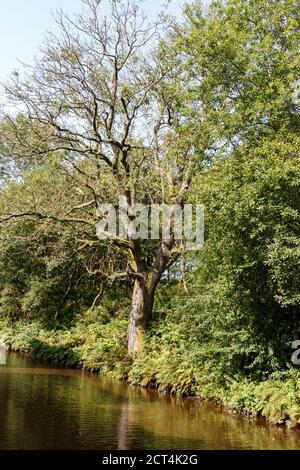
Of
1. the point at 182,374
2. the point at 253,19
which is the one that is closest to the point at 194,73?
the point at 253,19

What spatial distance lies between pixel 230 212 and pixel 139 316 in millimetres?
8333

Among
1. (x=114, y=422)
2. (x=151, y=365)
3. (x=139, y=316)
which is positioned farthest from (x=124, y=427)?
(x=139, y=316)

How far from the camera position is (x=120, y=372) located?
18000 mm

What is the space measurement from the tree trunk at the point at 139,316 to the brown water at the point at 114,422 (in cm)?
291

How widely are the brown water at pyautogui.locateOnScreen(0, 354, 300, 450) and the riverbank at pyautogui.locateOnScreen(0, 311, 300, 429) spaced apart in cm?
45

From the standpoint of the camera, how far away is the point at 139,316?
63.8 feet

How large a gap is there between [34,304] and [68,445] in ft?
59.6

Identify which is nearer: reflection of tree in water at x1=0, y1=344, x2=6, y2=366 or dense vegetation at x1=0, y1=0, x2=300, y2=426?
dense vegetation at x1=0, y1=0, x2=300, y2=426

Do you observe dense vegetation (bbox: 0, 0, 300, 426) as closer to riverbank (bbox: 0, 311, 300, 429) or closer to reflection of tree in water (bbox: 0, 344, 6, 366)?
riverbank (bbox: 0, 311, 300, 429)

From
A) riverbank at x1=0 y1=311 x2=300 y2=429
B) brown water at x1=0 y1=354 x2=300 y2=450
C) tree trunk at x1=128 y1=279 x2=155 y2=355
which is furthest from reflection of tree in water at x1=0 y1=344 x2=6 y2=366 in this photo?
tree trunk at x1=128 y1=279 x2=155 y2=355

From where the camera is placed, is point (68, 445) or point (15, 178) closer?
point (68, 445)

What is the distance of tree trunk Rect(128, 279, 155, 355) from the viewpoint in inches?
744

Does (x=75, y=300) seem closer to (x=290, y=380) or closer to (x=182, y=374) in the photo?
(x=182, y=374)

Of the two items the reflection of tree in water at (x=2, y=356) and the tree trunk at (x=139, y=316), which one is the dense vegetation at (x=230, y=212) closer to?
the tree trunk at (x=139, y=316)
